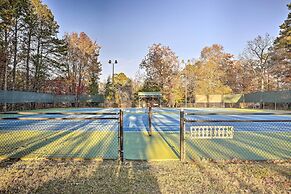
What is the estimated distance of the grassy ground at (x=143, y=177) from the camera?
284 cm

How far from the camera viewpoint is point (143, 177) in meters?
3.28

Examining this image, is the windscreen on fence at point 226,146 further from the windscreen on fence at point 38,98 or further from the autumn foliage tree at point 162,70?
the autumn foliage tree at point 162,70

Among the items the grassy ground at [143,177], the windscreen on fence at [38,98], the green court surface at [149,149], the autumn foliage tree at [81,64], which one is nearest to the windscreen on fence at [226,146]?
the green court surface at [149,149]

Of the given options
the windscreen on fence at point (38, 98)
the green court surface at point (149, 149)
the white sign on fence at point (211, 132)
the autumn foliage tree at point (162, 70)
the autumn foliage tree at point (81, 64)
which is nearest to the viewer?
the white sign on fence at point (211, 132)

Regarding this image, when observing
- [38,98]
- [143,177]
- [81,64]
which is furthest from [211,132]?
[81,64]

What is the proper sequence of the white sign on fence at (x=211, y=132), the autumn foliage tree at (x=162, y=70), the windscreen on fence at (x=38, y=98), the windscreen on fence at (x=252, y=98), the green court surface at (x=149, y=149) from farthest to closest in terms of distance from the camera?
the autumn foliage tree at (x=162, y=70) < the windscreen on fence at (x=252, y=98) < the windscreen on fence at (x=38, y=98) < the green court surface at (x=149, y=149) < the white sign on fence at (x=211, y=132)

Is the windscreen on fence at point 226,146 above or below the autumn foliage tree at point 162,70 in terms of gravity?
below

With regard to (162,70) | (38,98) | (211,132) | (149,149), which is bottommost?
(149,149)

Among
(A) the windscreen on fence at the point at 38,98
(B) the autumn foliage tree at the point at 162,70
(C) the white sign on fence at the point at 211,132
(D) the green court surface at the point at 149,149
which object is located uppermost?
(B) the autumn foliage tree at the point at 162,70

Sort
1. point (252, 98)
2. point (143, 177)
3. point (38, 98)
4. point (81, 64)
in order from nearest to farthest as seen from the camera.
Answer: point (143, 177)
point (38, 98)
point (252, 98)
point (81, 64)

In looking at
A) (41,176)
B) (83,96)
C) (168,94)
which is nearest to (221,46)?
(168,94)

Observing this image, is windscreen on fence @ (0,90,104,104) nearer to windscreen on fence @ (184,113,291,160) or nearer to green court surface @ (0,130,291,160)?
green court surface @ (0,130,291,160)

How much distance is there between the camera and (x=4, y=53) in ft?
63.6

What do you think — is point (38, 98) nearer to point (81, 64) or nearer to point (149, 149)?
point (81, 64)
